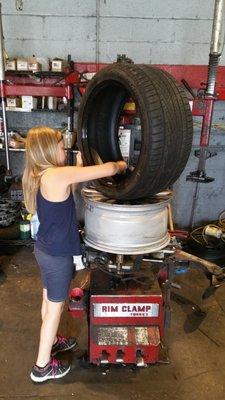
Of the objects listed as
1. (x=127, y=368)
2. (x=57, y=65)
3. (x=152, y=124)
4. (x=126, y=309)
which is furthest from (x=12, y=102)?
(x=127, y=368)

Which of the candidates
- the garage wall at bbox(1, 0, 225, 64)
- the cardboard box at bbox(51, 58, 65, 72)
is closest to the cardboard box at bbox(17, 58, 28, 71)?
the cardboard box at bbox(51, 58, 65, 72)

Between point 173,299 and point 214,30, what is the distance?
1966 mm

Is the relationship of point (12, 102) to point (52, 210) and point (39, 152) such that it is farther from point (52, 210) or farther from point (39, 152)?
point (52, 210)

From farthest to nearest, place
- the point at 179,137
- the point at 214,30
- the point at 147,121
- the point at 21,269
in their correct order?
the point at 21,269 → the point at 214,30 → the point at 179,137 → the point at 147,121

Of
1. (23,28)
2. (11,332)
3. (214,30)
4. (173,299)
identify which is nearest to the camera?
(11,332)

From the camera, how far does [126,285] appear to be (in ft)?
5.94

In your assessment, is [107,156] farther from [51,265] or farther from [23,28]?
[23,28]

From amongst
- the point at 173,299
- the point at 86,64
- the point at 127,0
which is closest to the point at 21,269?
the point at 173,299

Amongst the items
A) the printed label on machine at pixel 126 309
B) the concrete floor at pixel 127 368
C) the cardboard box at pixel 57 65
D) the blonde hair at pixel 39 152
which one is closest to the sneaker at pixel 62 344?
the concrete floor at pixel 127 368

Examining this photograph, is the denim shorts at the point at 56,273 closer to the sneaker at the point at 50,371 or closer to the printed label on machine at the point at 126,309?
the printed label on machine at the point at 126,309

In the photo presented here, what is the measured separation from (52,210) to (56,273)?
1.07 ft

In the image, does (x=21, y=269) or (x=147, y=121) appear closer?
(x=147, y=121)

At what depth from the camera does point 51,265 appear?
5.34 ft

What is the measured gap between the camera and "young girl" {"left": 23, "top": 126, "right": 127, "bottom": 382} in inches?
58.3
